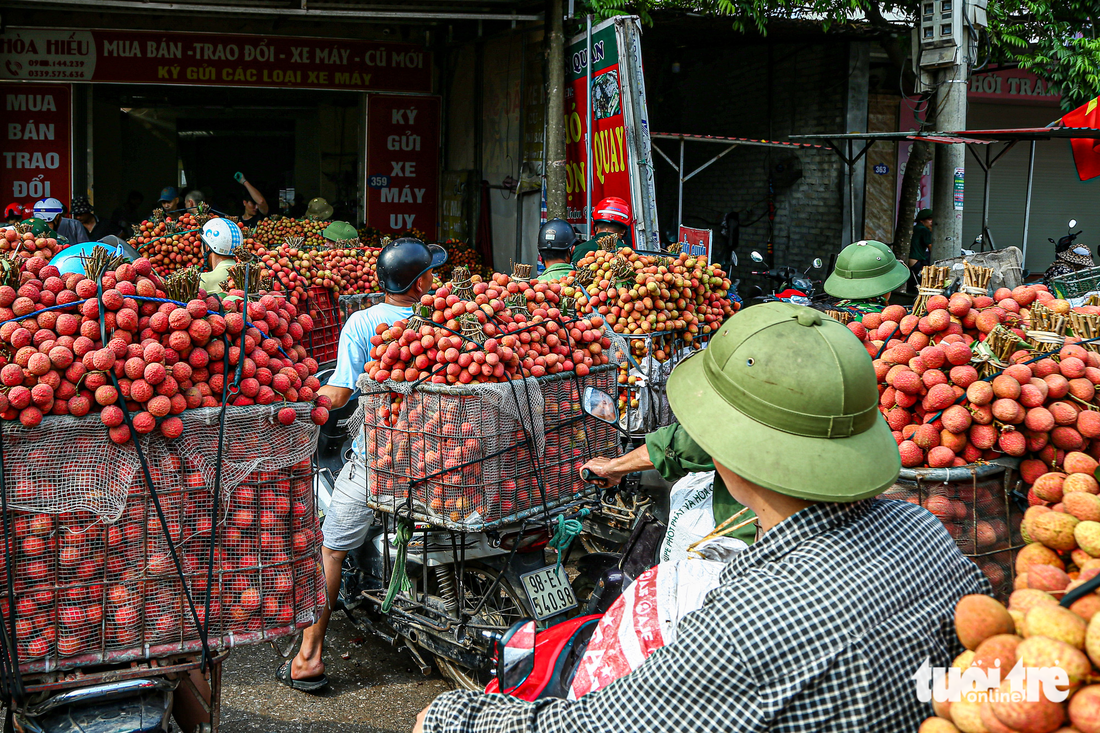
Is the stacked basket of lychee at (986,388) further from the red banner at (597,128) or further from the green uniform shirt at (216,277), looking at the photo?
the red banner at (597,128)

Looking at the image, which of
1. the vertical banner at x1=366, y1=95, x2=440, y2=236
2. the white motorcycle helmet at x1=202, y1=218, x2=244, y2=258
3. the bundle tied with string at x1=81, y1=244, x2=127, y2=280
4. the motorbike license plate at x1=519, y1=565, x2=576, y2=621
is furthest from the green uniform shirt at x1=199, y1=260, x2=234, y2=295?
the vertical banner at x1=366, y1=95, x2=440, y2=236

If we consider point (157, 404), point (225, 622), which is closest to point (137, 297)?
point (157, 404)

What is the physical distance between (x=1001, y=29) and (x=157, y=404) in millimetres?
13141

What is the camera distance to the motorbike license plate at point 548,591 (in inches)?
150

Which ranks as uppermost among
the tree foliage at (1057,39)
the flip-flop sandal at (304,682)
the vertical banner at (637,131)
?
the tree foliage at (1057,39)

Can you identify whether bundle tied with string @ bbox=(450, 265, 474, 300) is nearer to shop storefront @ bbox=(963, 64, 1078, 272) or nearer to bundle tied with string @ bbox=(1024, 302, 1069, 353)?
bundle tied with string @ bbox=(1024, 302, 1069, 353)

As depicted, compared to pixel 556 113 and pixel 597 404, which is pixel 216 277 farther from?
pixel 556 113

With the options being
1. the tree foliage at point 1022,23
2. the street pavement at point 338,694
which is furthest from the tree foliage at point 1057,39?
the street pavement at point 338,694

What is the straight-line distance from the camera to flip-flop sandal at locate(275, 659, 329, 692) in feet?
13.5

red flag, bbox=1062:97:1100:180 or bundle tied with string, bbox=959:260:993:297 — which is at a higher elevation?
red flag, bbox=1062:97:1100:180

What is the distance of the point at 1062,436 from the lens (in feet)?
9.93

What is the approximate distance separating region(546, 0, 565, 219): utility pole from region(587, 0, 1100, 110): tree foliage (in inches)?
72.7

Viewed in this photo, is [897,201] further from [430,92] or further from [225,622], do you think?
[225,622]

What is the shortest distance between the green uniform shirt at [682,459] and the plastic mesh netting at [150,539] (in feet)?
3.86
